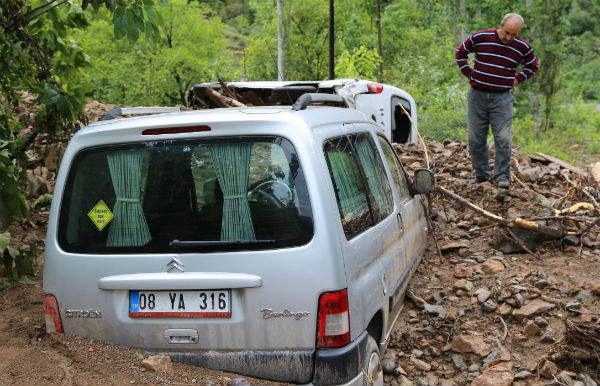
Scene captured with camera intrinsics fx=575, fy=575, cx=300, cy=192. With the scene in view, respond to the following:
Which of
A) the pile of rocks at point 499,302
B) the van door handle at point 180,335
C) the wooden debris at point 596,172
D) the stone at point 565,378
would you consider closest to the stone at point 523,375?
the pile of rocks at point 499,302

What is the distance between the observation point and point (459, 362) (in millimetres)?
4113

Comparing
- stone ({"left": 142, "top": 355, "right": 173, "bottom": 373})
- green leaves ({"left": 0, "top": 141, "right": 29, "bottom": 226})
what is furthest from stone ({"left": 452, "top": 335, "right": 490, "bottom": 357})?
green leaves ({"left": 0, "top": 141, "right": 29, "bottom": 226})

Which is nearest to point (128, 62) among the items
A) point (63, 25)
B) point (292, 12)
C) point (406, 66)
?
point (292, 12)

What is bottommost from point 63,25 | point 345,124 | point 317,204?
point 317,204

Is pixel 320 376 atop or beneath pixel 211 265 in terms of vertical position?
beneath

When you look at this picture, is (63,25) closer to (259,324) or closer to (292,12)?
(259,324)

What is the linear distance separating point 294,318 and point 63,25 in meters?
4.45

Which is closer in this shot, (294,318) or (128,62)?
(294,318)

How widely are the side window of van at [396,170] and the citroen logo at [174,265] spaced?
2041mm

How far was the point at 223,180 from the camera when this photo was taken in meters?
2.89

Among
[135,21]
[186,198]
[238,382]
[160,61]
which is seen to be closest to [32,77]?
[135,21]

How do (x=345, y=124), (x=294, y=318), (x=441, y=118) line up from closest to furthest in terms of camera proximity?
(x=294, y=318) → (x=345, y=124) → (x=441, y=118)

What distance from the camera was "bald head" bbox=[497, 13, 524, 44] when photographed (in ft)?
22.7

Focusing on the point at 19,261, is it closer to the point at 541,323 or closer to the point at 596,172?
the point at 541,323
